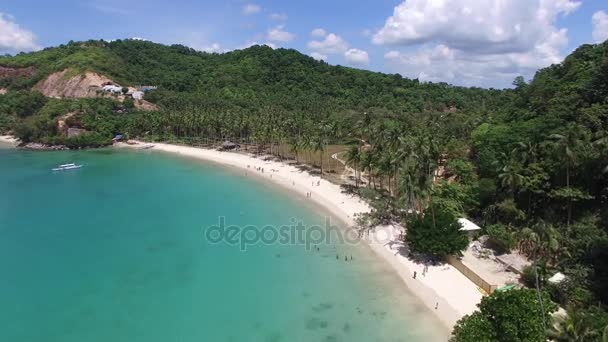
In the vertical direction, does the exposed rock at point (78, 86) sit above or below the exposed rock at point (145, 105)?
above

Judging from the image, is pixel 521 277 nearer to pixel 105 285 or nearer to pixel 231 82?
pixel 105 285

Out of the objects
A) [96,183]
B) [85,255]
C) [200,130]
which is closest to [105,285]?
[85,255]

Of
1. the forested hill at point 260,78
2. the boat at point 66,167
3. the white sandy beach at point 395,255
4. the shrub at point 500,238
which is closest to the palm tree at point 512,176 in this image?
the shrub at point 500,238

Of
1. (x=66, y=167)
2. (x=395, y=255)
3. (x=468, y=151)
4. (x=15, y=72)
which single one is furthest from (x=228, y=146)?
(x=15, y=72)

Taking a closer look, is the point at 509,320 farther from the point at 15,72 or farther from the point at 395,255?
the point at 15,72

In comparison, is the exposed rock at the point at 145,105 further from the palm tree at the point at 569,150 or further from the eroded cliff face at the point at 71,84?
the palm tree at the point at 569,150

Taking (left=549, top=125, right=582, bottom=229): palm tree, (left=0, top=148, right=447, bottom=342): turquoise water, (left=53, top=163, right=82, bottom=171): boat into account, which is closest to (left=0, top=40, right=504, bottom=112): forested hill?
(left=53, top=163, right=82, bottom=171): boat

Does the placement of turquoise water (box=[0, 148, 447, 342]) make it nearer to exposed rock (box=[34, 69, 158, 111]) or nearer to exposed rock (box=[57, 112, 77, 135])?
exposed rock (box=[57, 112, 77, 135])
